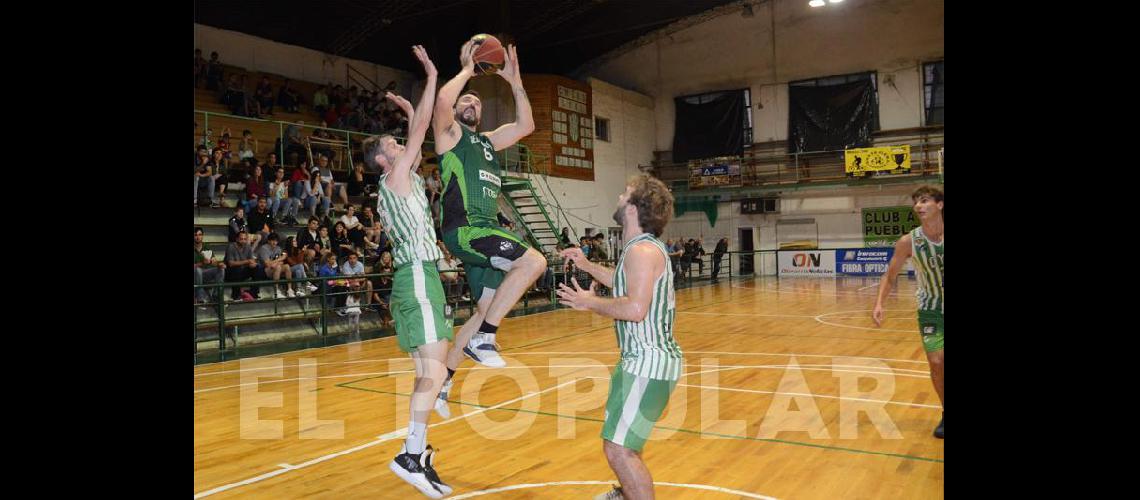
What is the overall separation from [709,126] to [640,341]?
2334cm

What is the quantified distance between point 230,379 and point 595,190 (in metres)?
16.7

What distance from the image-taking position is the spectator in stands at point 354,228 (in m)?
11.9

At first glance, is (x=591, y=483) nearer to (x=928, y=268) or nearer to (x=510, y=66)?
(x=510, y=66)

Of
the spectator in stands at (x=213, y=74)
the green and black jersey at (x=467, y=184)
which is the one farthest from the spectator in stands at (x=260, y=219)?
the green and black jersey at (x=467, y=184)

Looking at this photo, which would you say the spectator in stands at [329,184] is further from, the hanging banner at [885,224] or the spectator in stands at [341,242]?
the hanging banner at [885,224]

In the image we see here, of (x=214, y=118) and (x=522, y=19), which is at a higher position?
(x=522, y=19)

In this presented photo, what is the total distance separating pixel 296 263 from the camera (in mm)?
11031

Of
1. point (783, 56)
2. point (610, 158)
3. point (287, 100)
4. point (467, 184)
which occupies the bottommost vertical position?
point (467, 184)

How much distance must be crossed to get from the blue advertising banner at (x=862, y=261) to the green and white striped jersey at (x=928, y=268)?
18.5 meters

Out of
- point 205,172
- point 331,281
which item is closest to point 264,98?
point 205,172

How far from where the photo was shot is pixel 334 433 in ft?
18.2

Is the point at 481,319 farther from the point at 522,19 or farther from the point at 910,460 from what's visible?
the point at 522,19
